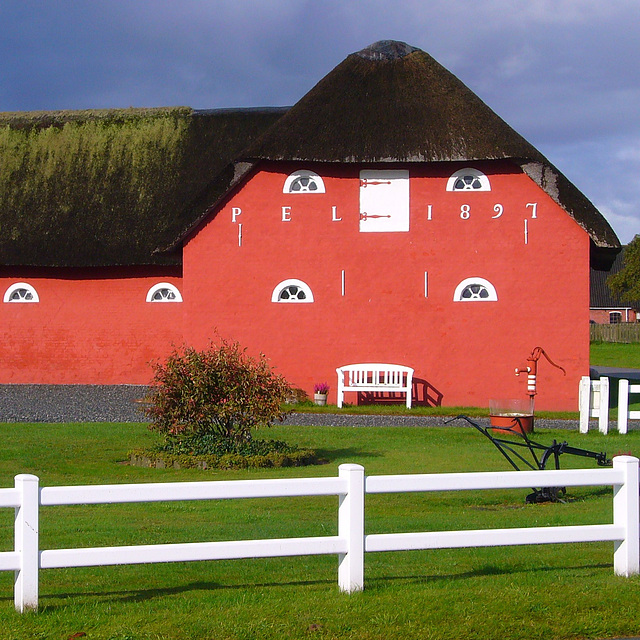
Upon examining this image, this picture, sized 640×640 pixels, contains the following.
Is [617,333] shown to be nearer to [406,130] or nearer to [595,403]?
[406,130]

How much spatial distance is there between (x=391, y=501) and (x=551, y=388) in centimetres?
1164

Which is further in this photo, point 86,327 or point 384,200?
point 86,327

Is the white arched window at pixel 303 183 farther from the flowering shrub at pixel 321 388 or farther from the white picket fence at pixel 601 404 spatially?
the white picket fence at pixel 601 404

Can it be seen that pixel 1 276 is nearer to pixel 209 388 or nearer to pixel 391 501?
pixel 209 388

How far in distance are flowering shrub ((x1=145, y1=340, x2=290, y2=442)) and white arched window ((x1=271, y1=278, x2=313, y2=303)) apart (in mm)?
9147

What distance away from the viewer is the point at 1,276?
2542 cm

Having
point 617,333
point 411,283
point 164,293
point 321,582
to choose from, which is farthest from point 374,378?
point 617,333

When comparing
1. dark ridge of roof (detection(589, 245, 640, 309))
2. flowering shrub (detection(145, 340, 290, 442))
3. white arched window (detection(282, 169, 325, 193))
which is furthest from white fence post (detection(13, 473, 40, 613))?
dark ridge of roof (detection(589, 245, 640, 309))

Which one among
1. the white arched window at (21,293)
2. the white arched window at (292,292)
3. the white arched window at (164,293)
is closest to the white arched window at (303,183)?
the white arched window at (292,292)

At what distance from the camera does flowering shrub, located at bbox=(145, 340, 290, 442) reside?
40.1 feet

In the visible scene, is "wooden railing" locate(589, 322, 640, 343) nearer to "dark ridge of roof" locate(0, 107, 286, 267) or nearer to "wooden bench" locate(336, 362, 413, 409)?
"dark ridge of roof" locate(0, 107, 286, 267)

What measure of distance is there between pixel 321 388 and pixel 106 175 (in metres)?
9.20

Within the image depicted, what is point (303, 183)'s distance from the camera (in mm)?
21562

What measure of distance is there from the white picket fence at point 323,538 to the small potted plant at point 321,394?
14632 mm
